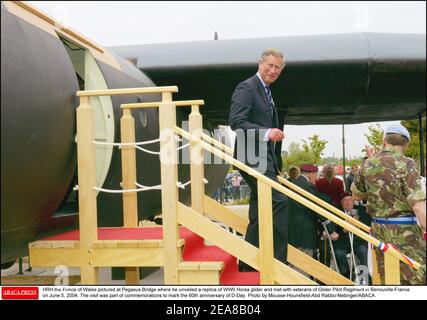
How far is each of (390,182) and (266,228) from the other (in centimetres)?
97

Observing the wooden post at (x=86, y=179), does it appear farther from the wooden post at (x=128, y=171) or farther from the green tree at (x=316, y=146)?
the green tree at (x=316, y=146)

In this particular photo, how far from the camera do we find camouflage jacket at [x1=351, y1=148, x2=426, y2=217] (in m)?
3.21

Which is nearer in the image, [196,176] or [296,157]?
[196,176]

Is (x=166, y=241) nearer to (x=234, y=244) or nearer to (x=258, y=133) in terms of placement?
(x=234, y=244)

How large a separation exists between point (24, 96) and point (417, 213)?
242cm

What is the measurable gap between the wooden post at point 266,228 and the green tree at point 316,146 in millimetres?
1264

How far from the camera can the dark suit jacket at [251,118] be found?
10.9ft

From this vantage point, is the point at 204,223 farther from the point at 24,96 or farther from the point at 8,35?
the point at 8,35

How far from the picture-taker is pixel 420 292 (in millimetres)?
2693

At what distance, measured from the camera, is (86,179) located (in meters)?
2.99

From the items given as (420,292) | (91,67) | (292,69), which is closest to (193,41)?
(292,69)

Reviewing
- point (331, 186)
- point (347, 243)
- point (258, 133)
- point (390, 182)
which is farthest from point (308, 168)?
point (258, 133)

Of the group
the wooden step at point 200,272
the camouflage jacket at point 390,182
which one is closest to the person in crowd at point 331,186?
the camouflage jacket at point 390,182

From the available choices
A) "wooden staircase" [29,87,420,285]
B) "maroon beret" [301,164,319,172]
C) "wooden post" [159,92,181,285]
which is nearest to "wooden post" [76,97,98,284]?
"wooden staircase" [29,87,420,285]
